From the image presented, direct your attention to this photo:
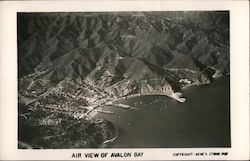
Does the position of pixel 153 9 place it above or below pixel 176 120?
above

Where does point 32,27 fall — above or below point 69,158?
above

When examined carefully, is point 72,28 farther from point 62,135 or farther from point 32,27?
point 62,135

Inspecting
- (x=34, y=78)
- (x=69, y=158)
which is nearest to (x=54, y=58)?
(x=34, y=78)

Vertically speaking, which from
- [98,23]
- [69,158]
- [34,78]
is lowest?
[69,158]
